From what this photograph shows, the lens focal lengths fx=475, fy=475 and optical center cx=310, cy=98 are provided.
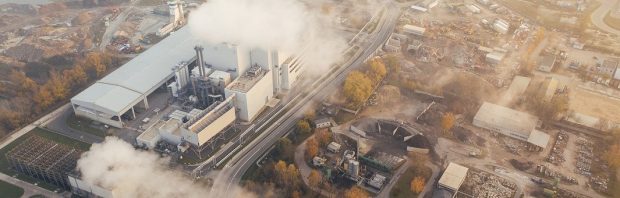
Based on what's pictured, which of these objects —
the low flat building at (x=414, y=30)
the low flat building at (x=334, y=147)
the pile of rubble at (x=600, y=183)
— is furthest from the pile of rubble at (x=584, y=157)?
the low flat building at (x=414, y=30)

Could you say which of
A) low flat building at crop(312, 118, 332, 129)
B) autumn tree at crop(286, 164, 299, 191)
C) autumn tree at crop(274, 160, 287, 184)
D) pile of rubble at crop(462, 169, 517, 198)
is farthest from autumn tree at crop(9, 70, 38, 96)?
pile of rubble at crop(462, 169, 517, 198)

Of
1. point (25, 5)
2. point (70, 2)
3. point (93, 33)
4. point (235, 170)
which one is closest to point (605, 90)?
point (235, 170)

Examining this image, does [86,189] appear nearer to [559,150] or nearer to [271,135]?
[271,135]

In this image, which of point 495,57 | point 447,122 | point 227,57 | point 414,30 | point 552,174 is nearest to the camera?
point 552,174

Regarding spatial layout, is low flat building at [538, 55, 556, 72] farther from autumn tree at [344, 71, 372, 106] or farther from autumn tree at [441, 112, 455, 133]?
autumn tree at [344, 71, 372, 106]

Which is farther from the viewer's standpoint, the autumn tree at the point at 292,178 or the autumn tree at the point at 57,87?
the autumn tree at the point at 57,87

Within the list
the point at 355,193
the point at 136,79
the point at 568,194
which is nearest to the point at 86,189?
the point at 136,79

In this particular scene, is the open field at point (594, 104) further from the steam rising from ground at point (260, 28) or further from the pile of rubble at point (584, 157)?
the steam rising from ground at point (260, 28)
